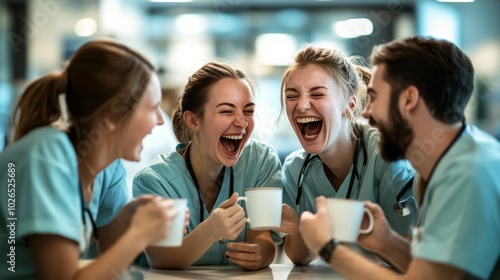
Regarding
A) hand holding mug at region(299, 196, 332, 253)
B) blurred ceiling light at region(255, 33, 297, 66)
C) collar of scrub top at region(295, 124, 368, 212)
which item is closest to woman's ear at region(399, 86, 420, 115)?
hand holding mug at region(299, 196, 332, 253)

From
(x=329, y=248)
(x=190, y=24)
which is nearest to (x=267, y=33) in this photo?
(x=190, y=24)

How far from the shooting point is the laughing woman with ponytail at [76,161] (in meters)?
1.11

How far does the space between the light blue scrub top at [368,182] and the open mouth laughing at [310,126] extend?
3.7 inches

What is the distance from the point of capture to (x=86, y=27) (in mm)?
4668

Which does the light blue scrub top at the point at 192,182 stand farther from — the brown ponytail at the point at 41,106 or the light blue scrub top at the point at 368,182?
the brown ponytail at the point at 41,106

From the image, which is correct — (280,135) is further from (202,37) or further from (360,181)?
(360,181)

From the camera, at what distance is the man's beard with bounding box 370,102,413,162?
1254 millimetres

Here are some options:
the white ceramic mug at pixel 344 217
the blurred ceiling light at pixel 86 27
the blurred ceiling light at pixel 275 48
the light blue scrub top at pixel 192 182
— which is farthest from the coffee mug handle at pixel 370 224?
the blurred ceiling light at pixel 275 48

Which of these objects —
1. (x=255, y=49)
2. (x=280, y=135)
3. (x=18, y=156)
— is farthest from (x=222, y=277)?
(x=255, y=49)

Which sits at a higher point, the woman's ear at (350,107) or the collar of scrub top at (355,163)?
the woman's ear at (350,107)

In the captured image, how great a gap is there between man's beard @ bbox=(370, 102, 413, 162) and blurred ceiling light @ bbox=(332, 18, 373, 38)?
14.6 ft

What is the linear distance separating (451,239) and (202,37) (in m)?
4.79

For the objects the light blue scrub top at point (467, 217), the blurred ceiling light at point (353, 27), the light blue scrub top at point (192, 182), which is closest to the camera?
the light blue scrub top at point (467, 217)

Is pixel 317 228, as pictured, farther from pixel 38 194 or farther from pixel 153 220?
pixel 38 194
